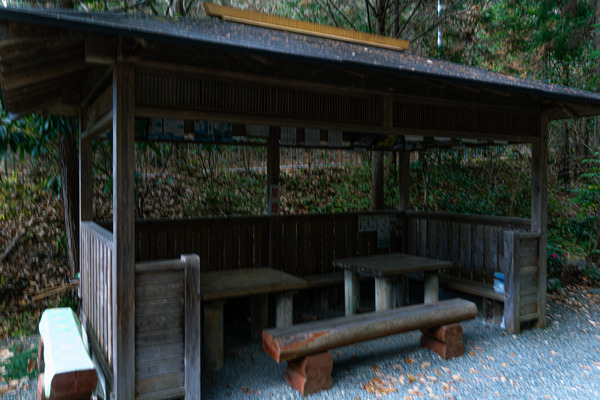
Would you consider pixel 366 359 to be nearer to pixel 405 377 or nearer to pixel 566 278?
pixel 405 377

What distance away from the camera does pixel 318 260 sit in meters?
6.79

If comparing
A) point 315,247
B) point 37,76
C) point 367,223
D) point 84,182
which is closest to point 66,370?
point 37,76

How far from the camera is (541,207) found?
18.3 ft

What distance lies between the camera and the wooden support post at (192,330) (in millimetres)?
3502

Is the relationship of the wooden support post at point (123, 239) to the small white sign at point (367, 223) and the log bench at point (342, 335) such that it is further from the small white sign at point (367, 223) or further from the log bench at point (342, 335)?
the small white sign at point (367, 223)

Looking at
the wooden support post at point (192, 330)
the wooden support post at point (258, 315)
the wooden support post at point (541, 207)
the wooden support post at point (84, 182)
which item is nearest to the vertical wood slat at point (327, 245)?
the wooden support post at point (258, 315)

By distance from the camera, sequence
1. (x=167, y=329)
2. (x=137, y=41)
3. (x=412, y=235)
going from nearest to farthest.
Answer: (x=137, y=41) < (x=167, y=329) < (x=412, y=235)

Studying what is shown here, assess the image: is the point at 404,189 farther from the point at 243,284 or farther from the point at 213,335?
the point at 213,335

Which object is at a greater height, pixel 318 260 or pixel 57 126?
pixel 57 126

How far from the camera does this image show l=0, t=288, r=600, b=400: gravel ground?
12.8 ft

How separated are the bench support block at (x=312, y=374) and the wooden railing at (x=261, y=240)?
2.44 metres

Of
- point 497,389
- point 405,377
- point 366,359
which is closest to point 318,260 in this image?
point 366,359

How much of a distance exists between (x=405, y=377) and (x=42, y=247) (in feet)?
21.6

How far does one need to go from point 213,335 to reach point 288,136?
320 cm
